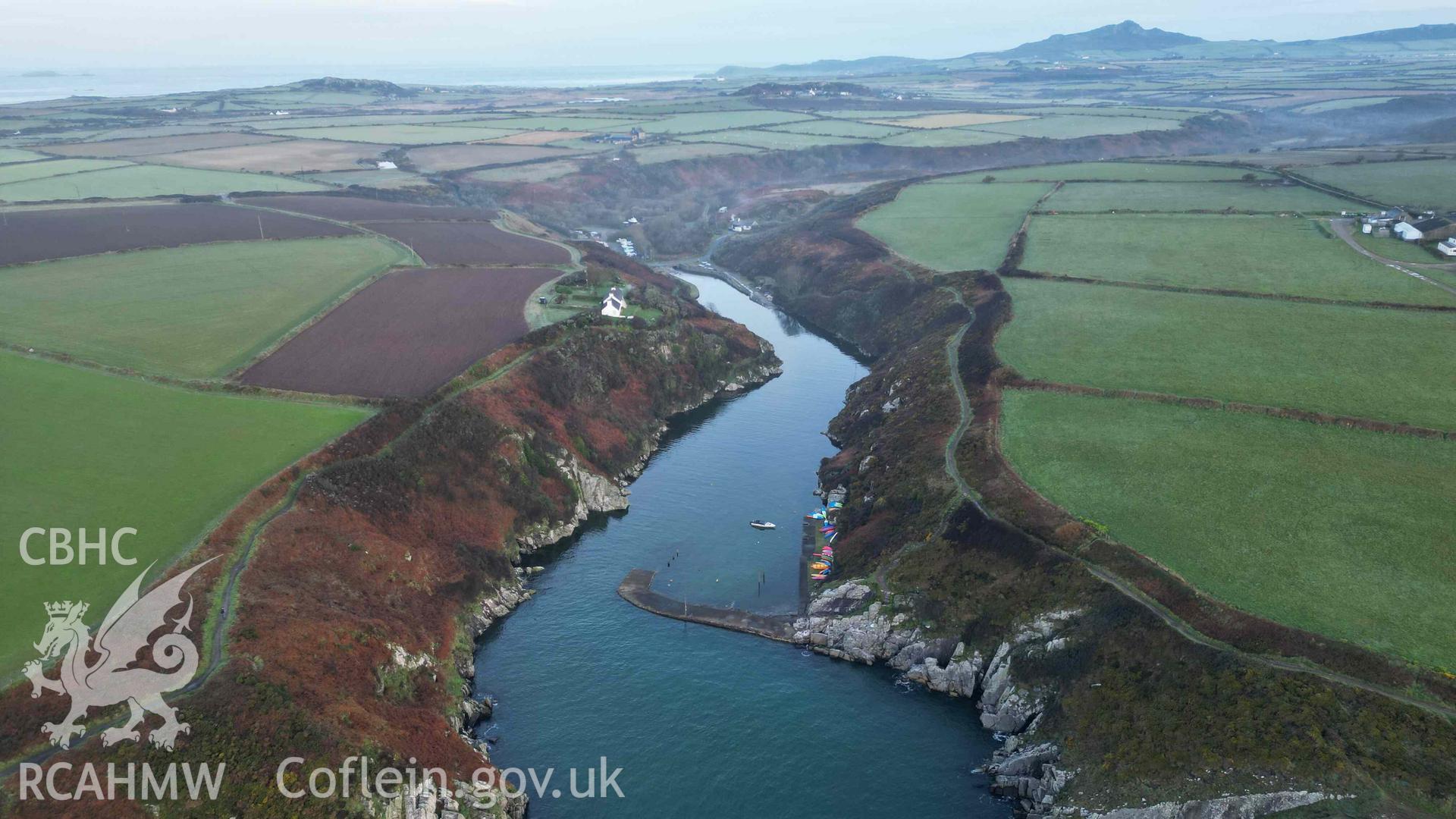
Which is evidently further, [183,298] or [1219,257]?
[1219,257]

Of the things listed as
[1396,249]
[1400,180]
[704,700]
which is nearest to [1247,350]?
[1396,249]

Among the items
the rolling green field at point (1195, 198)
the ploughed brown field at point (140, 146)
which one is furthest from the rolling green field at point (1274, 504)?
the ploughed brown field at point (140, 146)

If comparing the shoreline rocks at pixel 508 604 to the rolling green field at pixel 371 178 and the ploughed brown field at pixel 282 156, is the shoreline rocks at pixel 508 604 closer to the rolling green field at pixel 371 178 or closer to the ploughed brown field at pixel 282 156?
the rolling green field at pixel 371 178

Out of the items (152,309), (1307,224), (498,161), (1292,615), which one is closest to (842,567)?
(1292,615)

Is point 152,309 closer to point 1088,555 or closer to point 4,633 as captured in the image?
point 4,633

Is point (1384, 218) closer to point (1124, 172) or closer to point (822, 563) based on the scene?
point (1124, 172)

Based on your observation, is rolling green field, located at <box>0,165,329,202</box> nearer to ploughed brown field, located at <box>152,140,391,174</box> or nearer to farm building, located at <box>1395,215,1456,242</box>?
ploughed brown field, located at <box>152,140,391,174</box>
